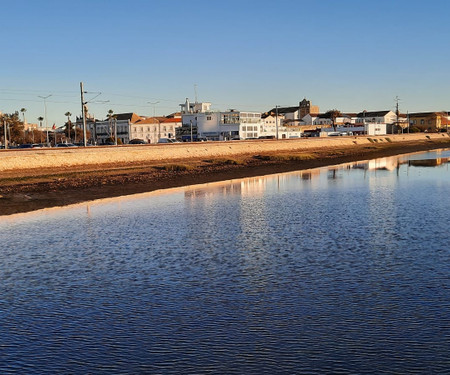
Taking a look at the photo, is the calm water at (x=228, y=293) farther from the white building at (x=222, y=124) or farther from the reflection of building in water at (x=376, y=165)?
the white building at (x=222, y=124)

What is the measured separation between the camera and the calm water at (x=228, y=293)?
938cm

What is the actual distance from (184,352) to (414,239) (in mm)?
11765

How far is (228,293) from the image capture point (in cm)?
1309

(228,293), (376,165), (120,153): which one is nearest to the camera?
(228,293)

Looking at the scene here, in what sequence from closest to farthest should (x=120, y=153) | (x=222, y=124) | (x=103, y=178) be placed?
(x=103, y=178), (x=120, y=153), (x=222, y=124)

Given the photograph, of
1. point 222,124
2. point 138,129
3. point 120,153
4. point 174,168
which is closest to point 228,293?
point 174,168

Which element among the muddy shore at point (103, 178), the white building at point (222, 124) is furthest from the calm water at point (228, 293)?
the white building at point (222, 124)

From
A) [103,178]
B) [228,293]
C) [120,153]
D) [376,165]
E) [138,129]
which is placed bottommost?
[376,165]

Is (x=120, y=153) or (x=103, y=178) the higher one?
(x=120, y=153)

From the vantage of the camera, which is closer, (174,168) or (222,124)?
(174,168)

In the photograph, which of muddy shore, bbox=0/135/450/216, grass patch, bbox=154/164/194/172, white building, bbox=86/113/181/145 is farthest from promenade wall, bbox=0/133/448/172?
white building, bbox=86/113/181/145

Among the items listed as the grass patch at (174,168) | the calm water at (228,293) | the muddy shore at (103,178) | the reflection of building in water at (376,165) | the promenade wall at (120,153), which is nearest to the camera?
the calm water at (228,293)

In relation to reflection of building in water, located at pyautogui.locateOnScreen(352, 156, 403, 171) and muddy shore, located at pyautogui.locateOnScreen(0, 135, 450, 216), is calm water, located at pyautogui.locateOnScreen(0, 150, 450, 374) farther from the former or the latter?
reflection of building in water, located at pyautogui.locateOnScreen(352, 156, 403, 171)

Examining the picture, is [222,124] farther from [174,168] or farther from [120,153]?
[174,168]
